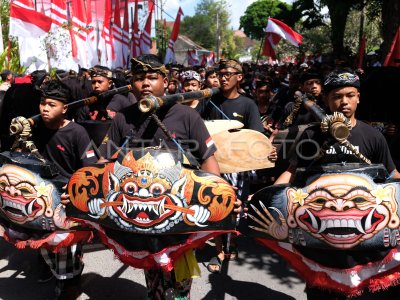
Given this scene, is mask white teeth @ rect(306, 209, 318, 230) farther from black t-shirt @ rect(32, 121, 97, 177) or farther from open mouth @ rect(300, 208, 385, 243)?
black t-shirt @ rect(32, 121, 97, 177)

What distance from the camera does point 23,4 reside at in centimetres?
858

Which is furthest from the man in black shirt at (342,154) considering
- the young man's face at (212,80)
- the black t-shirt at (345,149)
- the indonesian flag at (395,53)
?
the indonesian flag at (395,53)

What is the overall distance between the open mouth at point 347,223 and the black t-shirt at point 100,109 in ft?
12.4

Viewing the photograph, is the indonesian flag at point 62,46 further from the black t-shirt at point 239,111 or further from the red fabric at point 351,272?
the red fabric at point 351,272

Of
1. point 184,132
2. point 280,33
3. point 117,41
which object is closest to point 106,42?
point 117,41

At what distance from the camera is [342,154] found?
2.50 metres

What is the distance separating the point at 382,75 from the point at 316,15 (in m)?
27.9

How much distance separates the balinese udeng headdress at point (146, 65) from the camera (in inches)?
112

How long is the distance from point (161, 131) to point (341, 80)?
1.23 m

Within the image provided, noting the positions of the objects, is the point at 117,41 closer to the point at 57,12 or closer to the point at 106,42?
the point at 106,42

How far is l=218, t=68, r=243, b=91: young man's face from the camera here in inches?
182

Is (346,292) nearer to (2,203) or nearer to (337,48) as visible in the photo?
(2,203)

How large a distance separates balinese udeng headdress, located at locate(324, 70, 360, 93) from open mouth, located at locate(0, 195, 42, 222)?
2.14 metres

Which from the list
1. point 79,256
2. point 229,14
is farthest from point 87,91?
point 229,14
